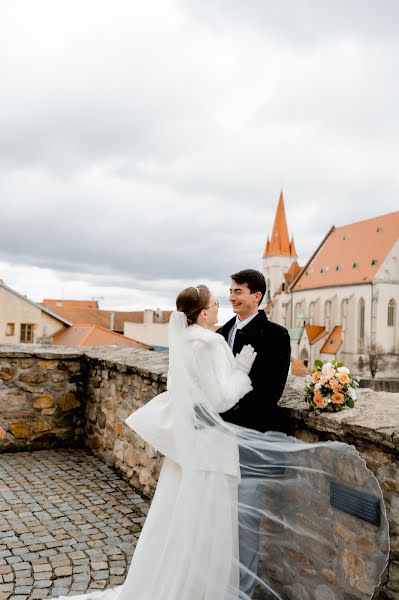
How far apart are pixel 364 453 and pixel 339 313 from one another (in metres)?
57.9

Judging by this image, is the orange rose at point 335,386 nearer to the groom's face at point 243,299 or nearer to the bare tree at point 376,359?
the groom's face at point 243,299

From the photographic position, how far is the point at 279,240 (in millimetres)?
78125

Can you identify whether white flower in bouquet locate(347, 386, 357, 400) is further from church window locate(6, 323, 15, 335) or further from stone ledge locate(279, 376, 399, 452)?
church window locate(6, 323, 15, 335)

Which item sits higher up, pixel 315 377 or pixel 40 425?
pixel 315 377

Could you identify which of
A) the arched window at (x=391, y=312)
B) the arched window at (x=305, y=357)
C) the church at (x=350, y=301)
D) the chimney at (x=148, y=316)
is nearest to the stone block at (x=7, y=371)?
the chimney at (x=148, y=316)

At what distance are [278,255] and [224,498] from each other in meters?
75.4

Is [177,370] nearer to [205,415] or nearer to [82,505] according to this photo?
[205,415]

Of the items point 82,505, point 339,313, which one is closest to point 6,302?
point 82,505

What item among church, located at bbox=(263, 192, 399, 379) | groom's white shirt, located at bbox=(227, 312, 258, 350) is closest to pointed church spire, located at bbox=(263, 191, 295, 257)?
church, located at bbox=(263, 192, 399, 379)

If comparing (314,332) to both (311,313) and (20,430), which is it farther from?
(20,430)

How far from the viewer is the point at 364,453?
100 inches

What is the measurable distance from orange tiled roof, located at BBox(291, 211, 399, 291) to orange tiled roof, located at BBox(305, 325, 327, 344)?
5.35 meters

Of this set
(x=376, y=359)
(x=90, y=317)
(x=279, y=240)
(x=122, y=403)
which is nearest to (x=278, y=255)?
(x=279, y=240)

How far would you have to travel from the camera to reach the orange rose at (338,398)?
2.76 meters
